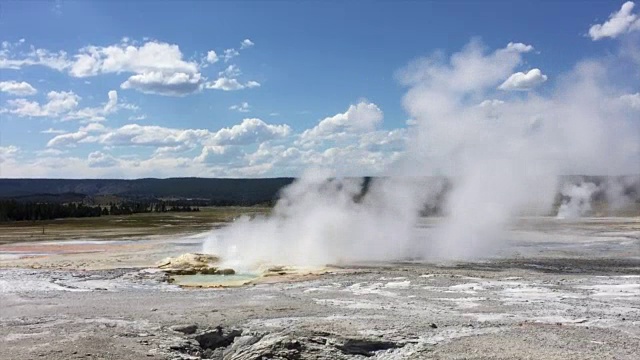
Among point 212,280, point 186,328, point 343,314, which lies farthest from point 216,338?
point 212,280

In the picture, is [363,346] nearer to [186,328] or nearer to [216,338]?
[216,338]

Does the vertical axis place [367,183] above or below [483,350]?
above

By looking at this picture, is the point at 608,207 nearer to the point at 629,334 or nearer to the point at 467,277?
the point at 467,277

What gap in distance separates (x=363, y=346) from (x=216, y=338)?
11.4ft

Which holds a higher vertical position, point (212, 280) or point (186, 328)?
point (186, 328)

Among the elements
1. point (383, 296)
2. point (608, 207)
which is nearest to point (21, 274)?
point (383, 296)

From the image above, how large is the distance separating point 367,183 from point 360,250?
1010 centimetres

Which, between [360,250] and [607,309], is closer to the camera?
[607,309]

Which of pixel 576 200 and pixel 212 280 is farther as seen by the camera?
pixel 576 200

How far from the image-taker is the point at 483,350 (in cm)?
1209

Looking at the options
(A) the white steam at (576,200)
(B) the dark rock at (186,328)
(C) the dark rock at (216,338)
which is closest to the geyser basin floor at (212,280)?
(B) the dark rock at (186,328)

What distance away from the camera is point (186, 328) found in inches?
565

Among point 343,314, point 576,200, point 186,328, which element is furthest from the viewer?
point 576,200

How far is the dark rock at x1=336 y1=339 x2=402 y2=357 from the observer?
40.7 ft
